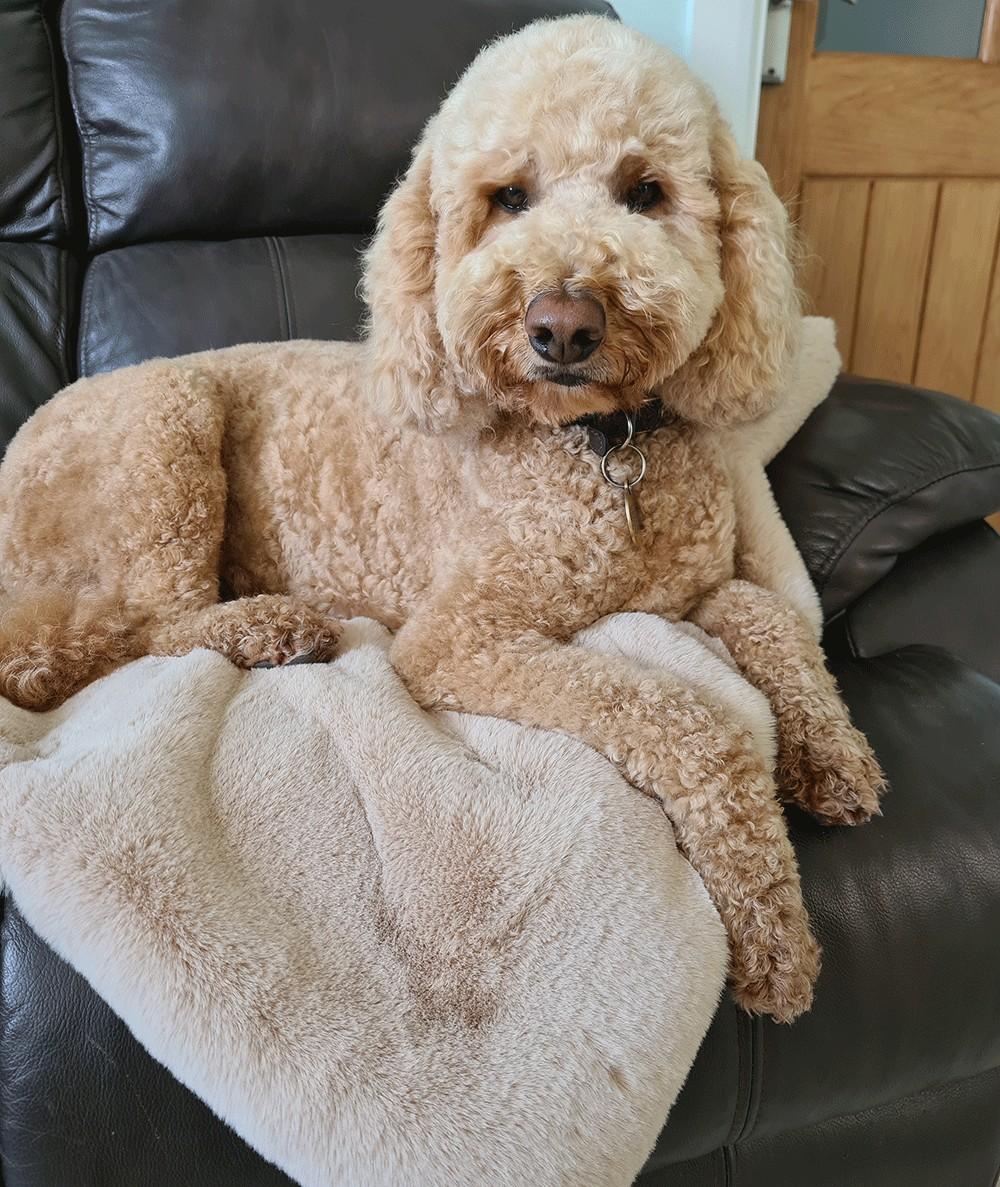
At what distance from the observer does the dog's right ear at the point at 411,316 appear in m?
0.97

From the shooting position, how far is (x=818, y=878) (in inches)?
31.3

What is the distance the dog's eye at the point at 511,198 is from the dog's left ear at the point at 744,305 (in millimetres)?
204

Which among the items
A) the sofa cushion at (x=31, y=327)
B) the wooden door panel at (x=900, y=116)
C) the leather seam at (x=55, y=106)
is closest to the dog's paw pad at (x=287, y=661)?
the sofa cushion at (x=31, y=327)

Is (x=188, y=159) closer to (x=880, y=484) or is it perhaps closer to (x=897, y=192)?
(x=880, y=484)

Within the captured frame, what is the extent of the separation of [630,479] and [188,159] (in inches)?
39.4

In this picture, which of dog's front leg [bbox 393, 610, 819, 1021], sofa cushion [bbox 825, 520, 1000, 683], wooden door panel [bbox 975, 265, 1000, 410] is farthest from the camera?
wooden door panel [bbox 975, 265, 1000, 410]

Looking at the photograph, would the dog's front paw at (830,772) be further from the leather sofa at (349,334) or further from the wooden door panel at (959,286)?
the wooden door panel at (959,286)

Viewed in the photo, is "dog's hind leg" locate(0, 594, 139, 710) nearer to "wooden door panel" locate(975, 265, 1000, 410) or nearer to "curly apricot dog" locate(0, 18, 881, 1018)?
"curly apricot dog" locate(0, 18, 881, 1018)

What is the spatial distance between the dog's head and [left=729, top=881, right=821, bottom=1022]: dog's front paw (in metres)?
0.48

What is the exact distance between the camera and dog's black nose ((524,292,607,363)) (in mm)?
807

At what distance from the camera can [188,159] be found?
4.88 feet

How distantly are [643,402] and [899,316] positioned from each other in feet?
5.27

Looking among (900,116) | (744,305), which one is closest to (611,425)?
(744,305)

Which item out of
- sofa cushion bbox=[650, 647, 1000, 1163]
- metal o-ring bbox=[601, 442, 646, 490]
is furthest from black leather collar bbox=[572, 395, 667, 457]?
sofa cushion bbox=[650, 647, 1000, 1163]
